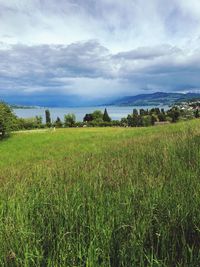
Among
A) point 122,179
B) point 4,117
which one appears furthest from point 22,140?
point 122,179

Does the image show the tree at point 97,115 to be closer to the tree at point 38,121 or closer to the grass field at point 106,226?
the tree at point 38,121

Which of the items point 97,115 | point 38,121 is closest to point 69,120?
point 38,121

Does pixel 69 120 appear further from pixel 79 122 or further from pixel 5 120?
pixel 5 120

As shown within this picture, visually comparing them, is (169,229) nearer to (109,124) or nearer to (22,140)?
(22,140)

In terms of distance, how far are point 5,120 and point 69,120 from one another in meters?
24.2

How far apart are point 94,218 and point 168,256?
2.44 feet

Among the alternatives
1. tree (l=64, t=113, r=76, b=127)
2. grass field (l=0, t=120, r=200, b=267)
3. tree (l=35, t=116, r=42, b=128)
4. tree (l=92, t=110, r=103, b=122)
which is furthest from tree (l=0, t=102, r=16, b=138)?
Answer: tree (l=92, t=110, r=103, b=122)

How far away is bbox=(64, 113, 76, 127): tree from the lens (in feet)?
176

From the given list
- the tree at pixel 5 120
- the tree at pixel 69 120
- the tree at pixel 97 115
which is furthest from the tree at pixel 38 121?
the tree at pixel 5 120

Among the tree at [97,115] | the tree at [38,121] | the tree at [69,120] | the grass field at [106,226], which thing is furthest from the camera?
the tree at [97,115]

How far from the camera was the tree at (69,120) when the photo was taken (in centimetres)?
5359

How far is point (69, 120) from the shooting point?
54625 millimetres

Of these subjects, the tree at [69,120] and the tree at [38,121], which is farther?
the tree at [69,120]

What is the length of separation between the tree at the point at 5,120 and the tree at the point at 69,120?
21408 mm
